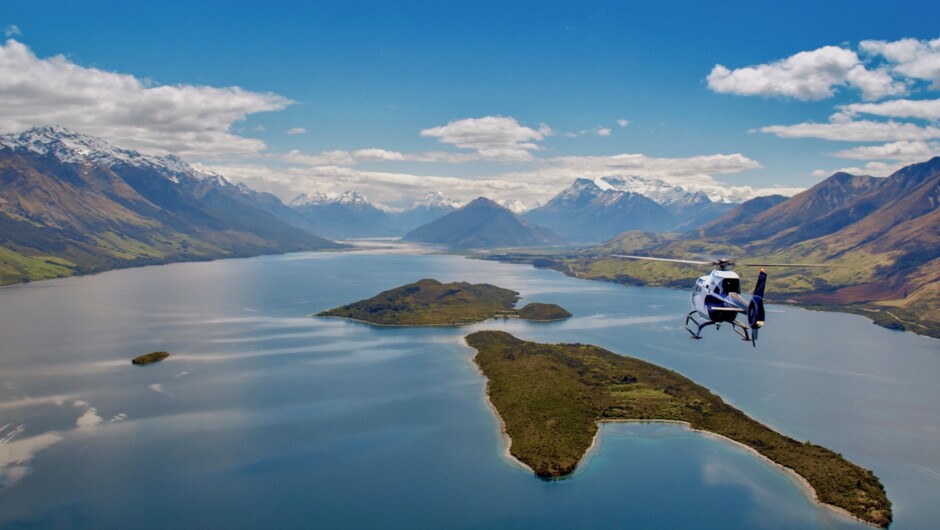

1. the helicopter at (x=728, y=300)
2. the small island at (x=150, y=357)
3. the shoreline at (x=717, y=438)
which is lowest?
the shoreline at (x=717, y=438)

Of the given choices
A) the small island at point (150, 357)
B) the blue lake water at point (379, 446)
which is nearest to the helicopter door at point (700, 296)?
the blue lake water at point (379, 446)

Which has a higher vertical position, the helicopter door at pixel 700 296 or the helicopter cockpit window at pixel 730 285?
the helicopter cockpit window at pixel 730 285

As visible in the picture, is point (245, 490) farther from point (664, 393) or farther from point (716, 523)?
point (664, 393)

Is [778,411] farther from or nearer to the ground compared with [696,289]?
nearer to the ground

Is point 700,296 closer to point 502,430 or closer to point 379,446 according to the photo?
point 502,430

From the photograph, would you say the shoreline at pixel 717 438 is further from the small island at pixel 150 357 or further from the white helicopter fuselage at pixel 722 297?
the small island at pixel 150 357

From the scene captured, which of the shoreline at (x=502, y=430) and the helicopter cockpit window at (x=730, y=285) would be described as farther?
the shoreline at (x=502, y=430)

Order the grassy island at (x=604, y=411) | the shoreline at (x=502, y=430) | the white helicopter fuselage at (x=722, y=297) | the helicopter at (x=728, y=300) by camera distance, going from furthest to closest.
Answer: the shoreline at (x=502, y=430), the grassy island at (x=604, y=411), the white helicopter fuselage at (x=722, y=297), the helicopter at (x=728, y=300)

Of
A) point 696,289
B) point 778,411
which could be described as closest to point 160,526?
point 696,289
